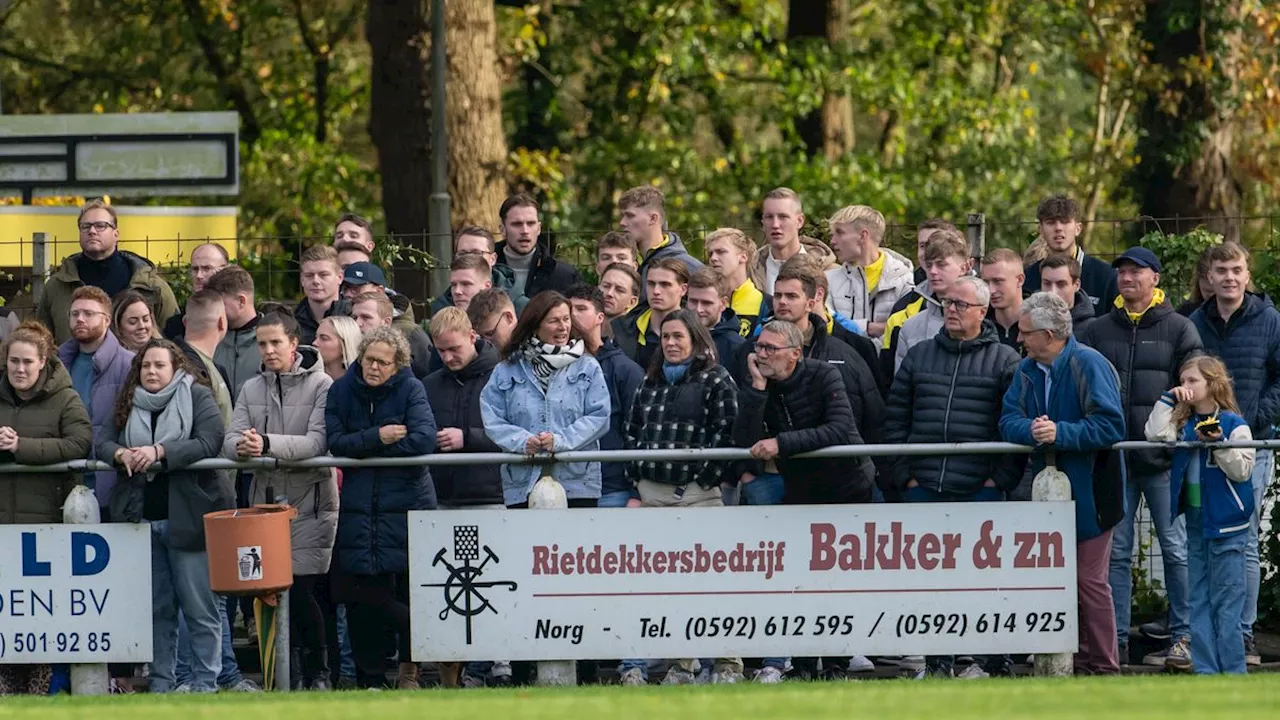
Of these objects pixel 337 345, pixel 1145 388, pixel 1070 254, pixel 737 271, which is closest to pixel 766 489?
pixel 737 271

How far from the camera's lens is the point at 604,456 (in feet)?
36.0

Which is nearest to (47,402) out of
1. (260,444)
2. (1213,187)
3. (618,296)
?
(260,444)

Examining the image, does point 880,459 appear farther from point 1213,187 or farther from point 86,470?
point 1213,187

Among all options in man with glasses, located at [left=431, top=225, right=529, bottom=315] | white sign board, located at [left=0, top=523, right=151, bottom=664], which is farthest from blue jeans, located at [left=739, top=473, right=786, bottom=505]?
white sign board, located at [left=0, top=523, right=151, bottom=664]

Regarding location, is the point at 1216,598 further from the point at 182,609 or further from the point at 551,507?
the point at 182,609

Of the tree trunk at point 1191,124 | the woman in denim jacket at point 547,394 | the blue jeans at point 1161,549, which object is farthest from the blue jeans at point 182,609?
the tree trunk at point 1191,124

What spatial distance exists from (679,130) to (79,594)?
19.0 m

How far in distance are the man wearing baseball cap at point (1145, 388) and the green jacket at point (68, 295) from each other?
209 inches

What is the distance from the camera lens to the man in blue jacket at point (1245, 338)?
12.0 meters

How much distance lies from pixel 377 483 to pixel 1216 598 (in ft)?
13.3

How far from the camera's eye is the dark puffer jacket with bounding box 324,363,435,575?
1116 centimetres

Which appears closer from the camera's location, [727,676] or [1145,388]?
[727,676]

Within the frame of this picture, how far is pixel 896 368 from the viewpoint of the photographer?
12.0 meters

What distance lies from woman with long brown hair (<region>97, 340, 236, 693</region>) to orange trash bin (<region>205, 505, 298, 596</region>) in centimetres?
44
